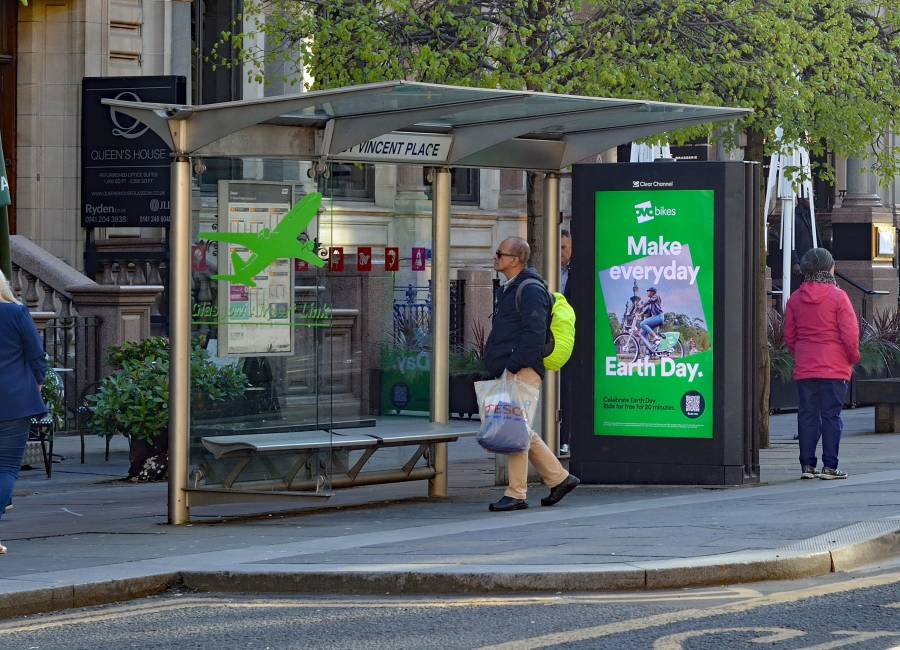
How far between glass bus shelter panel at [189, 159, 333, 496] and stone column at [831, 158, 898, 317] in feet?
73.9

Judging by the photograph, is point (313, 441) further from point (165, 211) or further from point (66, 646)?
point (165, 211)

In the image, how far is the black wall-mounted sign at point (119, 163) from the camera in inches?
741

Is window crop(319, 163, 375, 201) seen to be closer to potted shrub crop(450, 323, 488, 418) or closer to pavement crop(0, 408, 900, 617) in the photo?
pavement crop(0, 408, 900, 617)

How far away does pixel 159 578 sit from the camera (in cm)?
889

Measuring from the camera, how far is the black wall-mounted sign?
18812mm

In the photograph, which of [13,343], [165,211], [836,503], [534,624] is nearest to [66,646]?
[534,624]

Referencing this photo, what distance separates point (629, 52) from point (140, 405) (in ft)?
17.5

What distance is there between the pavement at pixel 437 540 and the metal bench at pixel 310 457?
21 centimetres

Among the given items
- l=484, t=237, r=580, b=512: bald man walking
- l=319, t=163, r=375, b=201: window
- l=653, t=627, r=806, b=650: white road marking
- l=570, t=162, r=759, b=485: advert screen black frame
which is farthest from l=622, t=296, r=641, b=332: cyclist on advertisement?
l=653, t=627, r=806, b=650: white road marking

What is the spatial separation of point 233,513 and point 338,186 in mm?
2298

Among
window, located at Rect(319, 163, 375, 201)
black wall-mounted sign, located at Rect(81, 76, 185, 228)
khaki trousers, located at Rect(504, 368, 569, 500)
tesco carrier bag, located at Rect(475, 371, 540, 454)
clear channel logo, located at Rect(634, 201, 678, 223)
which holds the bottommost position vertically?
khaki trousers, located at Rect(504, 368, 569, 500)

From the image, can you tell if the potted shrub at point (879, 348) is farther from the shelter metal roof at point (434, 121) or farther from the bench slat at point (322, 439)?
the bench slat at point (322, 439)

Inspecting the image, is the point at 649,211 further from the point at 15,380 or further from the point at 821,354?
the point at 15,380

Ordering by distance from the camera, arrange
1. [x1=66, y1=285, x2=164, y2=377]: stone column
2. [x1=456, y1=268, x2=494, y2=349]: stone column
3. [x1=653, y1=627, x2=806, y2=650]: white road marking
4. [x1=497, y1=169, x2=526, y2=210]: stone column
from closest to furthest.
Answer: [x1=653, y1=627, x2=806, y2=650]: white road marking → [x1=66, y1=285, x2=164, y2=377]: stone column → [x1=456, y1=268, x2=494, y2=349]: stone column → [x1=497, y1=169, x2=526, y2=210]: stone column
